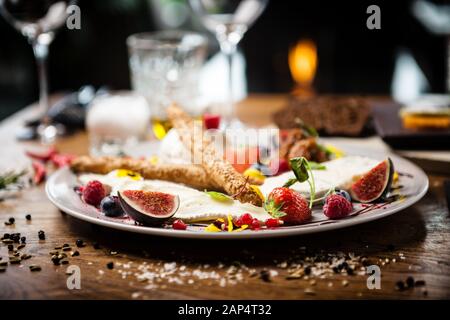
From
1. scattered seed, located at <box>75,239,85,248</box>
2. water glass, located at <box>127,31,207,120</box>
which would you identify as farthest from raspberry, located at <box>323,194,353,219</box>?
water glass, located at <box>127,31,207,120</box>

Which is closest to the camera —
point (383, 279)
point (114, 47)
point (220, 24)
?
point (383, 279)

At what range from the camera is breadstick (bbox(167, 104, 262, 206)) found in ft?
5.81

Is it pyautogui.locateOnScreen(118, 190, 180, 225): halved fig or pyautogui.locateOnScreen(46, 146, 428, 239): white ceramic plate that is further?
pyautogui.locateOnScreen(118, 190, 180, 225): halved fig

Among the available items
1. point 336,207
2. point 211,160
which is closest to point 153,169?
point 211,160

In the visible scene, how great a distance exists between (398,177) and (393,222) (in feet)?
1.00

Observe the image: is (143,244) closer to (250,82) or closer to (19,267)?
(19,267)

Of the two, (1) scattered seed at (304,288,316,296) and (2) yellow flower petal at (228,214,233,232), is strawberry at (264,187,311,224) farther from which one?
(1) scattered seed at (304,288,316,296)

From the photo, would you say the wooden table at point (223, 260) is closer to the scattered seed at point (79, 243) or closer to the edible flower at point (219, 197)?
the scattered seed at point (79, 243)

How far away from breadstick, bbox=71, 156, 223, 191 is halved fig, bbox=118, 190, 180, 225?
298mm

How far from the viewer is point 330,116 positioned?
296 centimetres

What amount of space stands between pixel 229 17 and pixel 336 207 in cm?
158

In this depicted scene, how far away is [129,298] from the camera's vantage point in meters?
1.37

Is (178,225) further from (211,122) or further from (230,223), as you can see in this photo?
(211,122)
